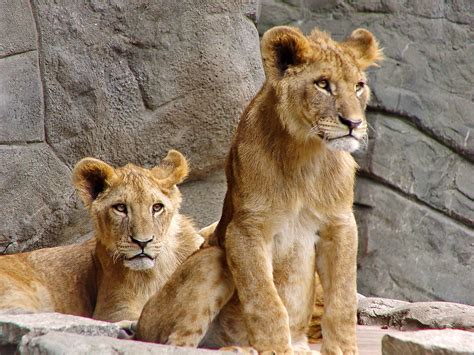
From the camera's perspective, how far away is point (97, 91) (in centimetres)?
773

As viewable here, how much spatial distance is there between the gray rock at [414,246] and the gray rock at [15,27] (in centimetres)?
325

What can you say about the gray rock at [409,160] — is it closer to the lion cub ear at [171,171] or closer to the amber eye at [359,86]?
the lion cub ear at [171,171]

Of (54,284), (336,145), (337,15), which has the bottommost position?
(54,284)

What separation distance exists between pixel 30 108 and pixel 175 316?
9.15ft

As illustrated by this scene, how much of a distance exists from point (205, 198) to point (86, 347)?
3834 mm

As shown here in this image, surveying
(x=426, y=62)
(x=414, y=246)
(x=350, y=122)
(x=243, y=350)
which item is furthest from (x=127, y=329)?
(x=426, y=62)

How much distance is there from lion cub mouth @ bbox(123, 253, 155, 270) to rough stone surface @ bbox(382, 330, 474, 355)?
2498mm

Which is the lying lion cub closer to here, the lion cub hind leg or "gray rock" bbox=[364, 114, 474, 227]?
the lion cub hind leg

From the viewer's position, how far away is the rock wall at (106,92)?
752 centimetres

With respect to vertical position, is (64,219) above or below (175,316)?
below

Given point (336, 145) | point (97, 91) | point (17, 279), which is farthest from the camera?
point (97, 91)

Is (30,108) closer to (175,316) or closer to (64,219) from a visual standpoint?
(64,219)

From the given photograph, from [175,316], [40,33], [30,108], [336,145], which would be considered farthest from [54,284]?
[336,145]

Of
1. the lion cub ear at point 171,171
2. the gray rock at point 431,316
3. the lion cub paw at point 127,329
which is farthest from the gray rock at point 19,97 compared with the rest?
the gray rock at point 431,316
